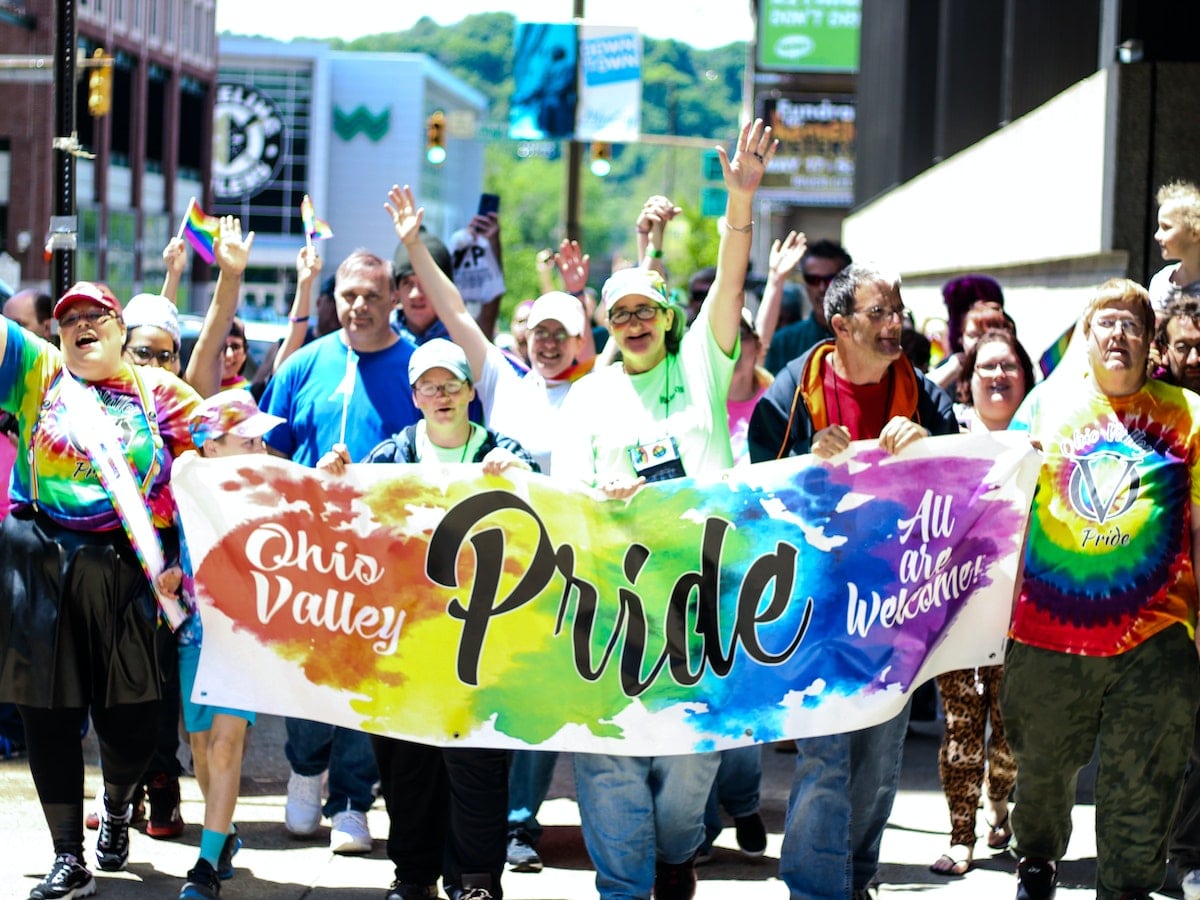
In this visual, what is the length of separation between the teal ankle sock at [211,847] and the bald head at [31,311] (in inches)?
145

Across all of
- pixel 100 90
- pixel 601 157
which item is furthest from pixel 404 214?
pixel 601 157

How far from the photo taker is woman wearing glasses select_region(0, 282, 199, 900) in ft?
20.2

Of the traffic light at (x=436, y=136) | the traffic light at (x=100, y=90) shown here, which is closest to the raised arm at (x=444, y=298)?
the traffic light at (x=100, y=90)

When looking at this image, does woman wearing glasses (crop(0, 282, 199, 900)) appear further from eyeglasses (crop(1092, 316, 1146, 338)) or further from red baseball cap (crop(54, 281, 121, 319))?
eyeglasses (crop(1092, 316, 1146, 338))

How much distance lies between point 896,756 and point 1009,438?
1.17m

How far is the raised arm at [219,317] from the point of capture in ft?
24.0

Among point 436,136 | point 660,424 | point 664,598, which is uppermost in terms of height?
point 436,136

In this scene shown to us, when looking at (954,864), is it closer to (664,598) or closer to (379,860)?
(664,598)

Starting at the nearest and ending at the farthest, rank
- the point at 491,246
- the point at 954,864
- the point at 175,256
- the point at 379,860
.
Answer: the point at 954,864
the point at 379,860
the point at 175,256
the point at 491,246

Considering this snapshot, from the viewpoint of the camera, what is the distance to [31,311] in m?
9.05

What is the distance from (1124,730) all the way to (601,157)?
21054mm

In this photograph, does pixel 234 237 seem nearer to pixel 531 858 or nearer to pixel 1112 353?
pixel 531 858

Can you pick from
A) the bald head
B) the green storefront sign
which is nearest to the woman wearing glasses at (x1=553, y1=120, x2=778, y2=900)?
the bald head

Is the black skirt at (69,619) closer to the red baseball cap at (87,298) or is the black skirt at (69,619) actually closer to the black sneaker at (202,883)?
the black sneaker at (202,883)
